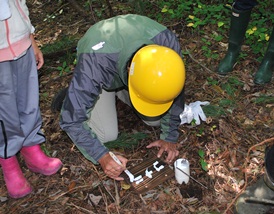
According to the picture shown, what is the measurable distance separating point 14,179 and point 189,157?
1392mm

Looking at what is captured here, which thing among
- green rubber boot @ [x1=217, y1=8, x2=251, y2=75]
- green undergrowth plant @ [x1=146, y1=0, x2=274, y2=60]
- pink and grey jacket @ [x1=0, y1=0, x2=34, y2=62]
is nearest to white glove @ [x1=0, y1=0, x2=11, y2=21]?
pink and grey jacket @ [x1=0, y1=0, x2=34, y2=62]

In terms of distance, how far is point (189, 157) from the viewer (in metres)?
2.95

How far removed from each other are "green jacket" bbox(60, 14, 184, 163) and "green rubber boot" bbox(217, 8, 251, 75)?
1.16m

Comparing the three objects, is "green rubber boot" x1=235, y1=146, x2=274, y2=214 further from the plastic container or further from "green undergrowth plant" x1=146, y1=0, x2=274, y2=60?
"green undergrowth plant" x1=146, y1=0, x2=274, y2=60

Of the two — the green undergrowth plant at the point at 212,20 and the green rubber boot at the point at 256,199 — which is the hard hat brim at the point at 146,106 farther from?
the green undergrowth plant at the point at 212,20

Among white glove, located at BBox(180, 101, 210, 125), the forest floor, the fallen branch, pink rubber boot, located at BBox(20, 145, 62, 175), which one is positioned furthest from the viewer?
white glove, located at BBox(180, 101, 210, 125)

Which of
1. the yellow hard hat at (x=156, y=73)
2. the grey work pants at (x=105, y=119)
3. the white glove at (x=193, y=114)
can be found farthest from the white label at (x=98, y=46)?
the white glove at (x=193, y=114)

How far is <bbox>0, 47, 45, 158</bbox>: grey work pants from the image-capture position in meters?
2.25

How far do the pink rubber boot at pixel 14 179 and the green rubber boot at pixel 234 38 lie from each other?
7.23 ft

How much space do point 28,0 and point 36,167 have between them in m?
3.59

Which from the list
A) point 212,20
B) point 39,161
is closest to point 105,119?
point 39,161

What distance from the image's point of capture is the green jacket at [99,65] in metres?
2.44

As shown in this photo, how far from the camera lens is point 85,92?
2451 millimetres

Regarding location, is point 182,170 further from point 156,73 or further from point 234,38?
point 234,38
